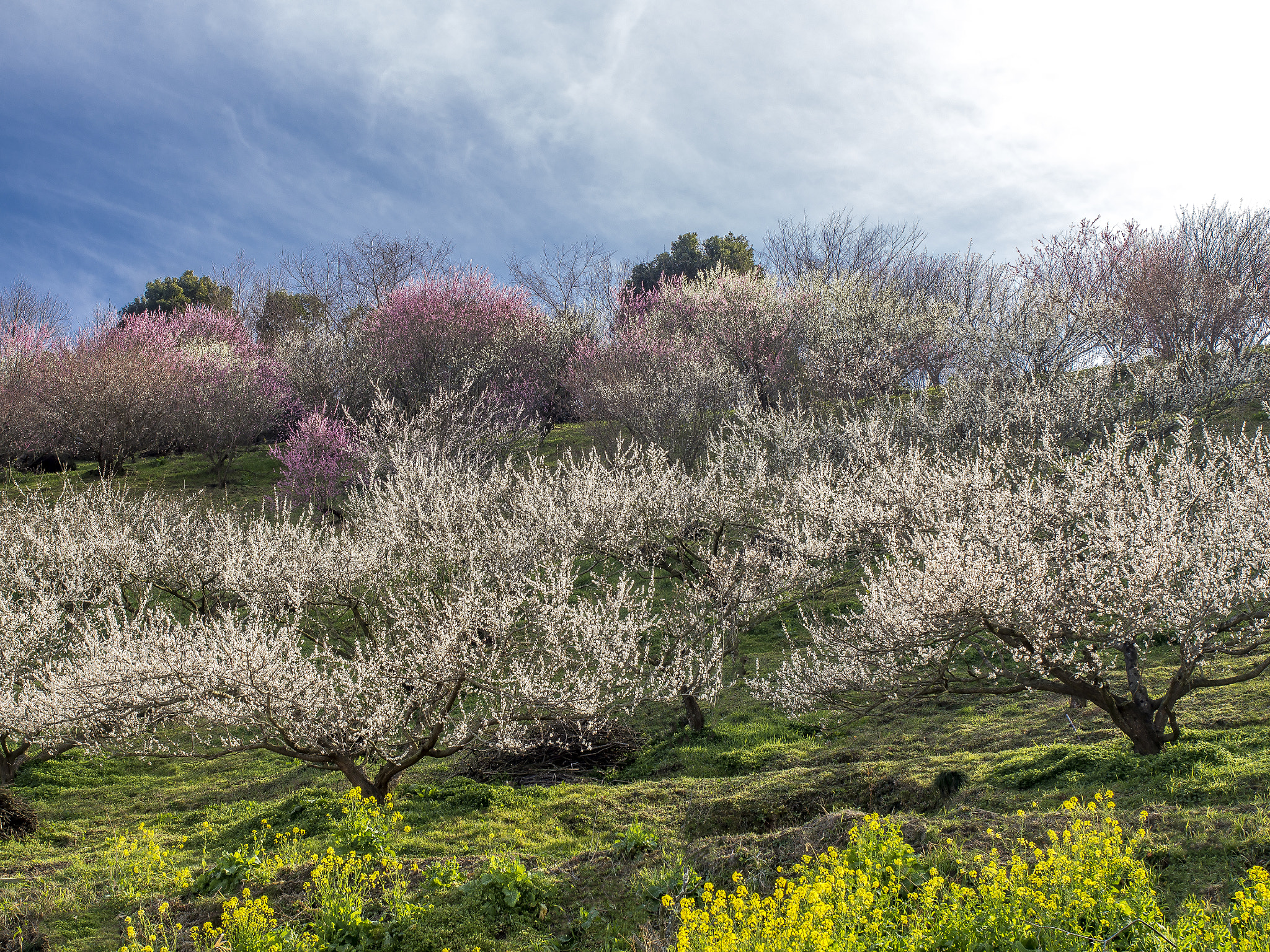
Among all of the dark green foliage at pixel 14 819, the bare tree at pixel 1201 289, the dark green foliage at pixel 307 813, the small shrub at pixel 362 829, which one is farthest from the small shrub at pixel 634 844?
the bare tree at pixel 1201 289

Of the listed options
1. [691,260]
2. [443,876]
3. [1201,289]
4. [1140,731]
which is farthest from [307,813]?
[691,260]

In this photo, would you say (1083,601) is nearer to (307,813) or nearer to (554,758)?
(554,758)

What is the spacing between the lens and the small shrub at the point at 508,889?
596 centimetres

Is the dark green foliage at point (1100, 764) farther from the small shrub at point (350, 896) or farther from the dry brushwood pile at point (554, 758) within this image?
the small shrub at point (350, 896)

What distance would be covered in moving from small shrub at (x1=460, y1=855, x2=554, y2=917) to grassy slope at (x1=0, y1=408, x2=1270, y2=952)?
13cm

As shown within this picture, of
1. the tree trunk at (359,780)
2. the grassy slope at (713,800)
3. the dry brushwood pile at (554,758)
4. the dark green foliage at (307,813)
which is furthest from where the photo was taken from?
the dry brushwood pile at (554,758)

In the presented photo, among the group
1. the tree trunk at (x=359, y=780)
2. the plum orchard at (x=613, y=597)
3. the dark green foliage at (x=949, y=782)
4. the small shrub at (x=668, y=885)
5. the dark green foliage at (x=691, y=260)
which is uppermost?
the dark green foliage at (x=691, y=260)

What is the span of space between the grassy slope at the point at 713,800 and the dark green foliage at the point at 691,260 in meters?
38.0

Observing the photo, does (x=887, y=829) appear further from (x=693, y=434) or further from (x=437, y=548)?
(x=693, y=434)

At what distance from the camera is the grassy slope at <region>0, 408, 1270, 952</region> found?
582cm

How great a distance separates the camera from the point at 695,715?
12.7 metres

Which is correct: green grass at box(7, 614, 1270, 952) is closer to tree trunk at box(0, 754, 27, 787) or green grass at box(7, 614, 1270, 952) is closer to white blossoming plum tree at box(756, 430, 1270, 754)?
tree trunk at box(0, 754, 27, 787)

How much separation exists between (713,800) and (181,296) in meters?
52.6

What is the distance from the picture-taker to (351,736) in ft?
29.6
